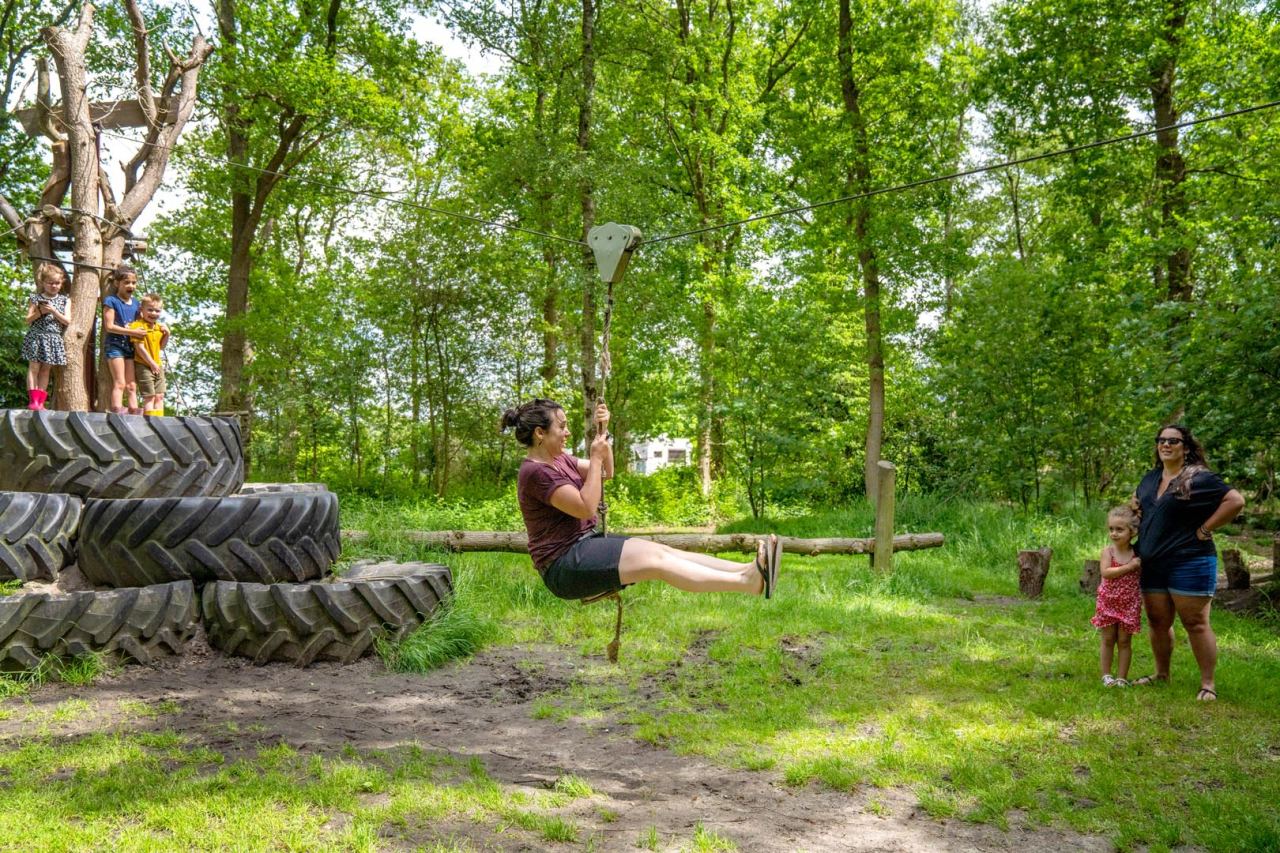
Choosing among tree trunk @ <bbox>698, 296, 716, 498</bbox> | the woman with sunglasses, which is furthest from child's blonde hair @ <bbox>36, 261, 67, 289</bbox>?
tree trunk @ <bbox>698, 296, 716, 498</bbox>

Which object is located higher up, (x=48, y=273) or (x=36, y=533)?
(x=48, y=273)

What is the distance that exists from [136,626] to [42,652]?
0.51 meters

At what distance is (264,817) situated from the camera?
324 centimetres

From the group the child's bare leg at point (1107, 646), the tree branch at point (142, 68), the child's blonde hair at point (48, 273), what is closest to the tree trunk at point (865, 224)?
the child's bare leg at point (1107, 646)

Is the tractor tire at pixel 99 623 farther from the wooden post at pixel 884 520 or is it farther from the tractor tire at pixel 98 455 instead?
the wooden post at pixel 884 520

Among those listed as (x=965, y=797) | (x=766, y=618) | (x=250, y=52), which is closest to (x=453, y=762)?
(x=965, y=797)

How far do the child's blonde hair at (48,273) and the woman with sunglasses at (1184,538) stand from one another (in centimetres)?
865

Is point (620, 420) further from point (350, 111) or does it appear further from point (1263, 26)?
point (1263, 26)

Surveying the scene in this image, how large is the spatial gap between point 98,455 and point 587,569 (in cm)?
404

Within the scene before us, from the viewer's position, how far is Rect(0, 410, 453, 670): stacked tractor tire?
5312 millimetres

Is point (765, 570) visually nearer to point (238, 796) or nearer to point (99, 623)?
point (238, 796)

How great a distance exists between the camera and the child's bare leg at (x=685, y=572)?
13.1 feet

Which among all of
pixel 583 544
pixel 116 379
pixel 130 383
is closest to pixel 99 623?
pixel 116 379

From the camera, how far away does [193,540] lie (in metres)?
5.59
